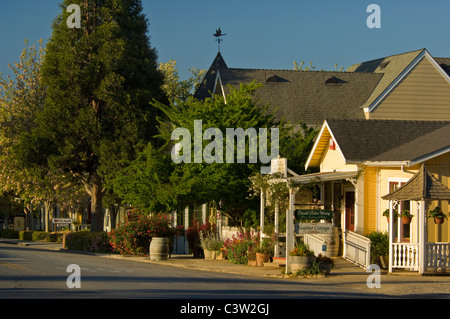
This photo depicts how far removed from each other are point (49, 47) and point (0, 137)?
10.3 metres

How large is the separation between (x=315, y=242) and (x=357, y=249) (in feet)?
5.67

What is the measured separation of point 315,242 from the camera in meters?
24.8

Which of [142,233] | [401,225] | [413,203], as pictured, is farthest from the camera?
[142,233]

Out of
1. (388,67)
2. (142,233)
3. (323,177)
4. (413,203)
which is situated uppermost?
(388,67)

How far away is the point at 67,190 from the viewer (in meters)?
54.4

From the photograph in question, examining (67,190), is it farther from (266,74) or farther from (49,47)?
(266,74)

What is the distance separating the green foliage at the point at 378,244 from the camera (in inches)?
916

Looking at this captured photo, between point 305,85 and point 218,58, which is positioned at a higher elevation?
point 218,58

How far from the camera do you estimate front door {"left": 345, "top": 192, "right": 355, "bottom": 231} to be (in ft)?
88.2

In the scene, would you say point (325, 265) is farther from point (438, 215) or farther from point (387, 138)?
point (387, 138)

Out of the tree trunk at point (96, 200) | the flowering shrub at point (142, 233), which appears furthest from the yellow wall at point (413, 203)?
the tree trunk at point (96, 200)

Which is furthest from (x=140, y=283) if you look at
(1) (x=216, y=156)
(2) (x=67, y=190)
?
(2) (x=67, y=190)

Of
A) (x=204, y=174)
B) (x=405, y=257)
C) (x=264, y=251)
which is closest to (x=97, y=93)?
(x=204, y=174)

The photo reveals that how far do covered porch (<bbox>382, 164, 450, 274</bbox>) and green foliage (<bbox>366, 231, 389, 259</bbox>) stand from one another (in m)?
1.36
